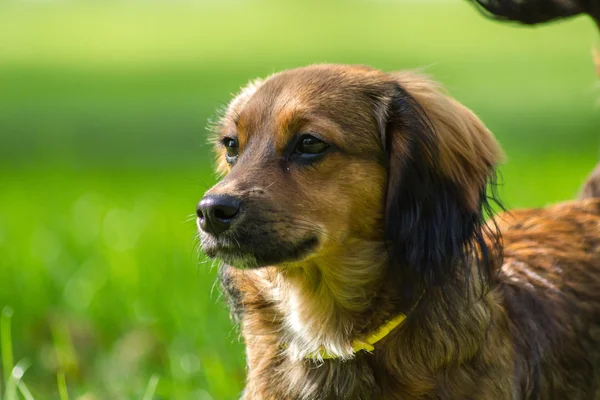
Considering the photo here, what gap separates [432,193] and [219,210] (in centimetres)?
83

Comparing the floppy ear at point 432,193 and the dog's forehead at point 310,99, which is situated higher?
the dog's forehead at point 310,99

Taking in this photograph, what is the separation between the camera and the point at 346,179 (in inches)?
139

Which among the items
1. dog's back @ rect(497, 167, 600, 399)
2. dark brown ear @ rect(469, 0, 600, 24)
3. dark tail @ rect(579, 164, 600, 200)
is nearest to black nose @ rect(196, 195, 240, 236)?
dog's back @ rect(497, 167, 600, 399)

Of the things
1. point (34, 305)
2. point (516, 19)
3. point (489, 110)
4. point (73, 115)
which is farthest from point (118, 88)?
point (516, 19)

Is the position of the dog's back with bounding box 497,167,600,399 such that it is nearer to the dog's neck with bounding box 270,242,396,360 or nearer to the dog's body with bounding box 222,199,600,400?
the dog's body with bounding box 222,199,600,400

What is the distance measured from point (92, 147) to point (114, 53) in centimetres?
707

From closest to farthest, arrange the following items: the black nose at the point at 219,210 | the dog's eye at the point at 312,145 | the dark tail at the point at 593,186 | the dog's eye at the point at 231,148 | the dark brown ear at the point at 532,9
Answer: the black nose at the point at 219,210 → the dog's eye at the point at 312,145 → the dog's eye at the point at 231,148 → the dark brown ear at the point at 532,9 → the dark tail at the point at 593,186

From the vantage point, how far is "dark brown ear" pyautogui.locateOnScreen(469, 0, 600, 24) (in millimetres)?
4176

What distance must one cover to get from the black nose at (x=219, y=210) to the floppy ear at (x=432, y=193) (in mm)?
601

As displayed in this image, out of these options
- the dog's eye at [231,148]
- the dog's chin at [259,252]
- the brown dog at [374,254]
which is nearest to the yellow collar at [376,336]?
the brown dog at [374,254]

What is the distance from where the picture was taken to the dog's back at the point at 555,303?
12.4 ft

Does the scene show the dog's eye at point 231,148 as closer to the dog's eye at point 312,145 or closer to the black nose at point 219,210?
the dog's eye at point 312,145

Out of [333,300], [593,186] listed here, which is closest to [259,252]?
[333,300]

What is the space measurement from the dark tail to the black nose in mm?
2035
